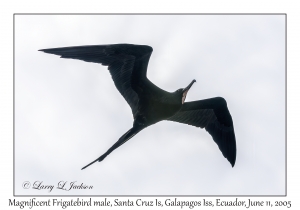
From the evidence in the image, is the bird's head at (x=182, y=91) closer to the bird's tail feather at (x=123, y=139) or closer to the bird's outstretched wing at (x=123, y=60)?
the bird's outstretched wing at (x=123, y=60)

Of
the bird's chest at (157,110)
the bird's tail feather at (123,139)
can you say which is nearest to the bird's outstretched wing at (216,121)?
the bird's chest at (157,110)

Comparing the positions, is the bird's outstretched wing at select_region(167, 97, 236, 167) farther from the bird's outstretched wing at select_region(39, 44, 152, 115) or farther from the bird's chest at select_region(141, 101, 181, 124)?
the bird's outstretched wing at select_region(39, 44, 152, 115)

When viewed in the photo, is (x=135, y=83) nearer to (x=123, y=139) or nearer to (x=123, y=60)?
(x=123, y=60)

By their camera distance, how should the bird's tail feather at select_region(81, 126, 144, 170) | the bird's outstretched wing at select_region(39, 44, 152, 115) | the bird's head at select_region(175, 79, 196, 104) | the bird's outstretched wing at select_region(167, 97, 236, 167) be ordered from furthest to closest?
the bird's outstretched wing at select_region(167, 97, 236, 167) < the bird's head at select_region(175, 79, 196, 104) < the bird's outstretched wing at select_region(39, 44, 152, 115) < the bird's tail feather at select_region(81, 126, 144, 170)

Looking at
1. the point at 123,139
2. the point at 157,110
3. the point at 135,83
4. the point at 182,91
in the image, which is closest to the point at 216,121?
the point at 182,91

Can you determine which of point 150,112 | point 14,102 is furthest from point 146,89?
point 14,102

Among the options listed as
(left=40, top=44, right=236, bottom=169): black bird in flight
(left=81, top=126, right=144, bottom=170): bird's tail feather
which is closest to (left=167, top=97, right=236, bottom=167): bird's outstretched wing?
(left=40, top=44, right=236, bottom=169): black bird in flight
